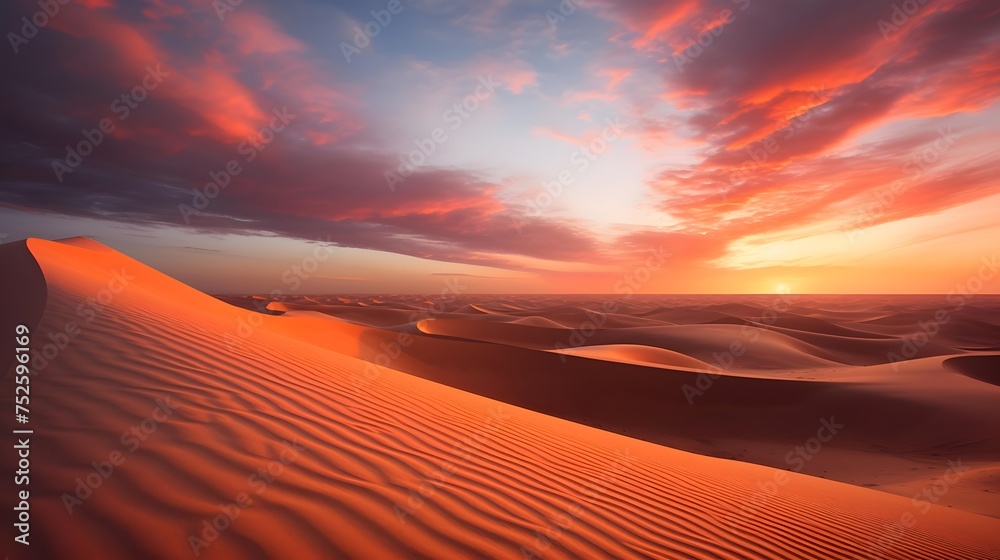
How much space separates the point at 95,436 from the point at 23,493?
1.87ft

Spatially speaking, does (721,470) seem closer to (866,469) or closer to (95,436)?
(866,469)

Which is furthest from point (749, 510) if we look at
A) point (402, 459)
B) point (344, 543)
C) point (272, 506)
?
point (272, 506)
